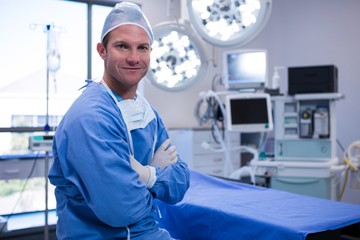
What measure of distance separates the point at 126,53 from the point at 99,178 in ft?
1.48

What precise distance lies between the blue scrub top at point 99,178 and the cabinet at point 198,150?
2494 mm

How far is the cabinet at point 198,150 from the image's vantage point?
396cm

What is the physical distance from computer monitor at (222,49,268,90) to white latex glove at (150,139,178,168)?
2.05 metres

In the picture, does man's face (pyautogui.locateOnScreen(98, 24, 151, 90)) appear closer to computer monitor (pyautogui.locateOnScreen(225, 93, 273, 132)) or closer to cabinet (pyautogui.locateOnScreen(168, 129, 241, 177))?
computer monitor (pyautogui.locateOnScreen(225, 93, 273, 132))

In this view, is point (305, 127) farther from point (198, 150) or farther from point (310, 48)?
point (310, 48)

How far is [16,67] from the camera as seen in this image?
4.05 metres

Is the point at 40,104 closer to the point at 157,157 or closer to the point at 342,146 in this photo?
the point at 157,157

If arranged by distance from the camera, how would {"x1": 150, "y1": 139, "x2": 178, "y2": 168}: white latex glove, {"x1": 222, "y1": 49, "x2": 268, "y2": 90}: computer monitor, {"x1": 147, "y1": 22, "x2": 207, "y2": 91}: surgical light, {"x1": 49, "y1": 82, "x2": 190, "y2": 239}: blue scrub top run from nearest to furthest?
{"x1": 49, "y1": 82, "x2": 190, "y2": 239}: blue scrub top → {"x1": 150, "y1": 139, "x2": 178, "y2": 168}: white latex glove → {"x1": 147, "y1": 22, "x2": 207, "y2": 91}: surgical light → {"x1": 222, "y1": 49, "x2": 268, "y2": 90}: computer monitor

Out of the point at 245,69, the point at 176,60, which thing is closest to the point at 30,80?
the point at 176,60

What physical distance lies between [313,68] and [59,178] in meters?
2.56

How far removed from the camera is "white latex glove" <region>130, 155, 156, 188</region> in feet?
4.47

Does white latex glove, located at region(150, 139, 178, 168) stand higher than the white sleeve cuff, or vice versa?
white latex glove, located at region(150, 139, 178, 168)

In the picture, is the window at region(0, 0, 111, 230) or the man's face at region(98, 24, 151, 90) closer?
the man's face at region(98, 24, 151, 90)

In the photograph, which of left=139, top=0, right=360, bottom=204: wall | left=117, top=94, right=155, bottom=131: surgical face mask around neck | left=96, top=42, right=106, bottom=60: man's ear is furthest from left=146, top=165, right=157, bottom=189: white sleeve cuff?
left=139, top=0, right=360, bottom=204: wall
